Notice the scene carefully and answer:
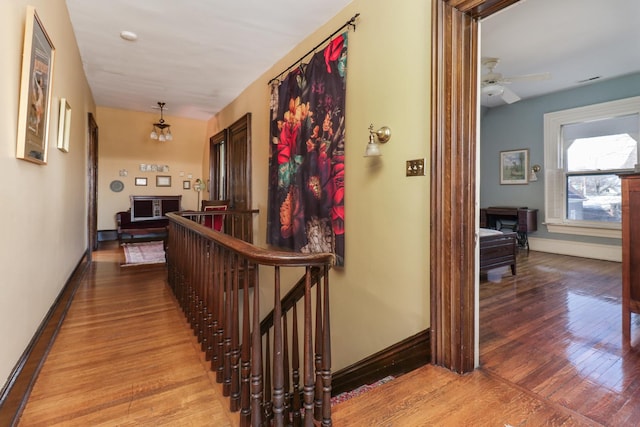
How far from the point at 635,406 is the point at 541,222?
5029 mm

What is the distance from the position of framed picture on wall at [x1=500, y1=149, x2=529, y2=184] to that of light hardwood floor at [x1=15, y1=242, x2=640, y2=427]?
3497 mm

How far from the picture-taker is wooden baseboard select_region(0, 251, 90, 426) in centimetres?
145

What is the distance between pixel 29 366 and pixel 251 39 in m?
3.34

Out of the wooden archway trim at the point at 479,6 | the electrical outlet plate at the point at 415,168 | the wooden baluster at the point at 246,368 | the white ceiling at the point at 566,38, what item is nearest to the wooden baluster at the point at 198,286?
the wooden baluster at the point at 246,368

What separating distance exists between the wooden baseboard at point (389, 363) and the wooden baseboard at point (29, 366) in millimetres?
1881

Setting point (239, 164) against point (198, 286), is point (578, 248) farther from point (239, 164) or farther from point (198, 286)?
point (198, 286)

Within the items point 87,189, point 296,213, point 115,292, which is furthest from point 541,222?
point 87,189

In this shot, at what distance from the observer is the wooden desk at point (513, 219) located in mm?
5738

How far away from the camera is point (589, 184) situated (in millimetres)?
5352

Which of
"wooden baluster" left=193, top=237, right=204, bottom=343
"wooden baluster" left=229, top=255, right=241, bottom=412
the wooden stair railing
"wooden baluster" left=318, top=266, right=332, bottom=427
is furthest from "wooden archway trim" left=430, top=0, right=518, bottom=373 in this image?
"wooden baluster" left=193, top=237, right=204, bottom=343

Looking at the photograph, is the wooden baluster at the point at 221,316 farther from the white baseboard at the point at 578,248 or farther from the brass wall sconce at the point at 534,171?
the brass wall sconce at the point at 534,171

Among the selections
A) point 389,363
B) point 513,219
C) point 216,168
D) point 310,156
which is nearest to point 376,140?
point 310,156

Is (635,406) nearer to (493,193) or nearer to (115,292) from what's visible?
(115,292)

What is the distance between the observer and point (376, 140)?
2.42 meters
